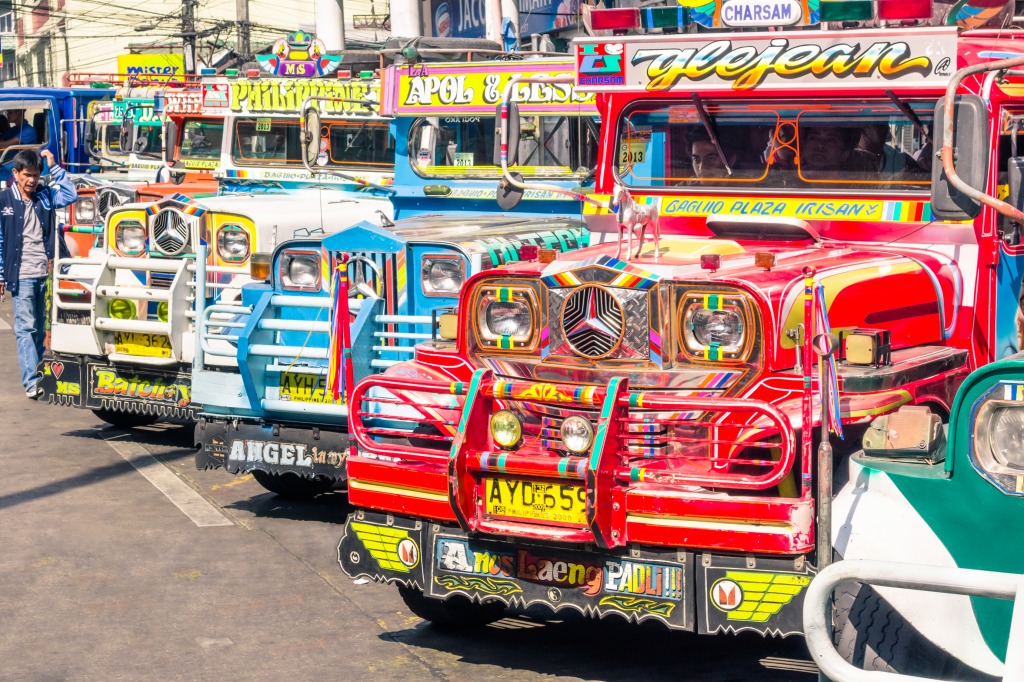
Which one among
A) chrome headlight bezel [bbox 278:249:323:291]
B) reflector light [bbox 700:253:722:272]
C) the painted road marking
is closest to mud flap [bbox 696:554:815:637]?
reflector light [bbox 700:253:722:272]

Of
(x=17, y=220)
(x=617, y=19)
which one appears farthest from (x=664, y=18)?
(x=17, y=220)

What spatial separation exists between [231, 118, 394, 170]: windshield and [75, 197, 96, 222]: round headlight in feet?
7.88

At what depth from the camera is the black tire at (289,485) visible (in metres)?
8.92

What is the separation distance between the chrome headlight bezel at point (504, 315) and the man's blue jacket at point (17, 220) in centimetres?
632

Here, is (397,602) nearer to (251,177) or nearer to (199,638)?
(199,638)

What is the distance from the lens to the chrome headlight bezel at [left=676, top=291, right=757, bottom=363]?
5.33 m

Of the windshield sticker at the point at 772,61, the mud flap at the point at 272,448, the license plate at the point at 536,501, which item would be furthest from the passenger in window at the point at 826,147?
the mud flap at the point at 272,448

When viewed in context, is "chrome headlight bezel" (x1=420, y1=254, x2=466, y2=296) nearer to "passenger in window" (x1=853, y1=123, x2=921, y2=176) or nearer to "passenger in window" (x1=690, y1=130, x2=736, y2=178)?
"passenger in window" (x1=690, y1=130, x2=736, y2=178)

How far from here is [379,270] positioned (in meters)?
7.82

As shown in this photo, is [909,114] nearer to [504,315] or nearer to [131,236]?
[504,315]

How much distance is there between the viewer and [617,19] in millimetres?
7160

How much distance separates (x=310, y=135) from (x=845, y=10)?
5214mm

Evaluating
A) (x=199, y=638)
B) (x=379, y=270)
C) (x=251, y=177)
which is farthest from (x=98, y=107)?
(x=199, y=638)

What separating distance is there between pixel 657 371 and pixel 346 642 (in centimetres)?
190
